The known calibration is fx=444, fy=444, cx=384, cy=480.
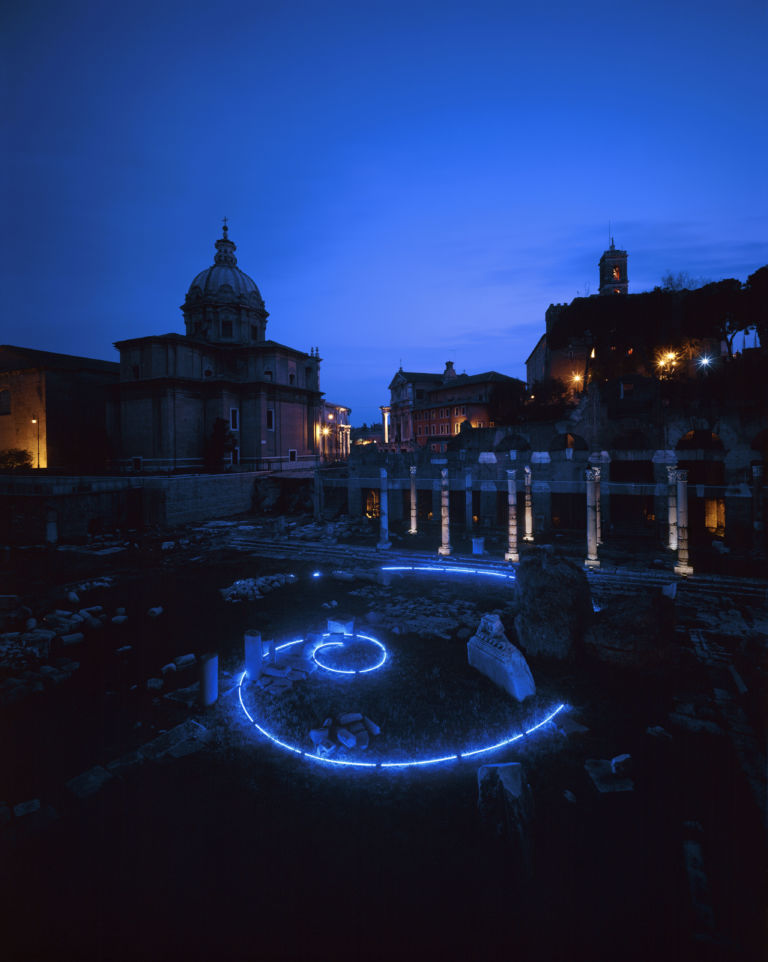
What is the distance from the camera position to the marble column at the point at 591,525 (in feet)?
59.6

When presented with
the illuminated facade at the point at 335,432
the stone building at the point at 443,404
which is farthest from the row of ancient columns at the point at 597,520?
the illuminated facade at the point at 335,432

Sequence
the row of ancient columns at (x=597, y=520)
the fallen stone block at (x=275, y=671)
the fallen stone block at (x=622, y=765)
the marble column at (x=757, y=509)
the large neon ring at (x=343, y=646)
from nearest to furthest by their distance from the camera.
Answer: the fallen stone block at (x=622, y=765) → the fallen stone block at (x=275, y=671) → the large neon ring at (x=343, y=646) → the row of ancient columns at (x=597, y=520) → the marble column at (x=757, y=509)

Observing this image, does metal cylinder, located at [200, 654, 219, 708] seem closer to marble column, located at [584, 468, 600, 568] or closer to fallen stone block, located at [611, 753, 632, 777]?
fallen stone block, located at [611, 753, 632, 777]

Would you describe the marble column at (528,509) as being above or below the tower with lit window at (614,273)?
below

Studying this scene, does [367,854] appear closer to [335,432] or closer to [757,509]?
[757,509]

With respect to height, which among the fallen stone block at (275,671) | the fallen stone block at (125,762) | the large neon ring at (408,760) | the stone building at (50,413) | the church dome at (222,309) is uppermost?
the church dome at (222,309)

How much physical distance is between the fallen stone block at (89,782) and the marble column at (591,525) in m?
16.8

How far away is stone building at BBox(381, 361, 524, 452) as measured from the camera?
4703 cm

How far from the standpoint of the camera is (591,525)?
62.0ft

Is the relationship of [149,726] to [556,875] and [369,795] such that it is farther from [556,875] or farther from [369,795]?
[556,875]

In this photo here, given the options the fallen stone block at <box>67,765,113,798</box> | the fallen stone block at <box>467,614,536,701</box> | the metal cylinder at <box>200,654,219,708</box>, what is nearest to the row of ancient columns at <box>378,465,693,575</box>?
the fallen stone block at <box>467,614,536,701</box>

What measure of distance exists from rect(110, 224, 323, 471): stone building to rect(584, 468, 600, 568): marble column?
30.1m

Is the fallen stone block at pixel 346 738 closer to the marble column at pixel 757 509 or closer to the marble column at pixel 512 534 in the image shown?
the marble column at pixel 512 534

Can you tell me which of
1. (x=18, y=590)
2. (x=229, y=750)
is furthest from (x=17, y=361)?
(x=229, y=750)
